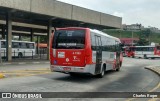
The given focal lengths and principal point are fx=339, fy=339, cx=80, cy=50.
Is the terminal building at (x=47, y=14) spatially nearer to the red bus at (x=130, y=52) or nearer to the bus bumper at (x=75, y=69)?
the bus bumper at (x=75, y=69)

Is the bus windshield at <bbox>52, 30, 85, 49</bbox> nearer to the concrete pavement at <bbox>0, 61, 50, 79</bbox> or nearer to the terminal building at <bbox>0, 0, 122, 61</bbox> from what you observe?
the concrete pavement at <bbox>0, 61, 50, 79</bbox>

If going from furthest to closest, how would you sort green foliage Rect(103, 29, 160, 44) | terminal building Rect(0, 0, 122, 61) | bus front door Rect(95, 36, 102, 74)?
green foliage Rect(103, 29, 160, 44) → terminal building Rect(0, 0, 122, 61) → bus front door Rect(95, 36, 102, 74)

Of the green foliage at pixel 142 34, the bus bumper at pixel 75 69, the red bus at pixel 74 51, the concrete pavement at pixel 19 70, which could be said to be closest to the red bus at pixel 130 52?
the concrete pavement at pixel 19 70

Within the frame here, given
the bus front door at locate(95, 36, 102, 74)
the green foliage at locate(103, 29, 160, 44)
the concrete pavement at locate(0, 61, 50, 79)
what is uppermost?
the green foliage at locate(103, 29, 160, 44)

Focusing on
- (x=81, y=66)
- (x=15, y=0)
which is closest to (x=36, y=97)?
(x=81, y=66)

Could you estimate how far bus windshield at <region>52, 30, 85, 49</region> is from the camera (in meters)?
17.6

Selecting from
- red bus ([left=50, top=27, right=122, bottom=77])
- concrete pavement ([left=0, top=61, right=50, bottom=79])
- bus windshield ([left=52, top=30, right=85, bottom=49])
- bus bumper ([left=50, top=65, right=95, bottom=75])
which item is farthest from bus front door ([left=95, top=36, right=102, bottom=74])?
concrete pavement ([left=0, top=61, right=50, bottom=79])

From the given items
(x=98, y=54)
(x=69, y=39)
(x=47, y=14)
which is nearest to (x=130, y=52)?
(x=47, y=14)

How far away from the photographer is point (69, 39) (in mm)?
17828

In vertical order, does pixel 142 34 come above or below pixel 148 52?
above

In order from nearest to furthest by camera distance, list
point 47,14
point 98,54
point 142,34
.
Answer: point 98,54
point 47,14
point 142,34

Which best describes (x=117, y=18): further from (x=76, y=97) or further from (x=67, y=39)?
(x=76, y=97)

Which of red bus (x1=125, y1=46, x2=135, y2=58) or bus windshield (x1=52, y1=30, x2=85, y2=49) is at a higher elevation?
bus windshield (x1=52, y1=30, x2=85, y2=49)

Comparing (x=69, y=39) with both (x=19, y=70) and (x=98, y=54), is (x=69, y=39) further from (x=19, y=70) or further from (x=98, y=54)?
(x=19, y=70)
